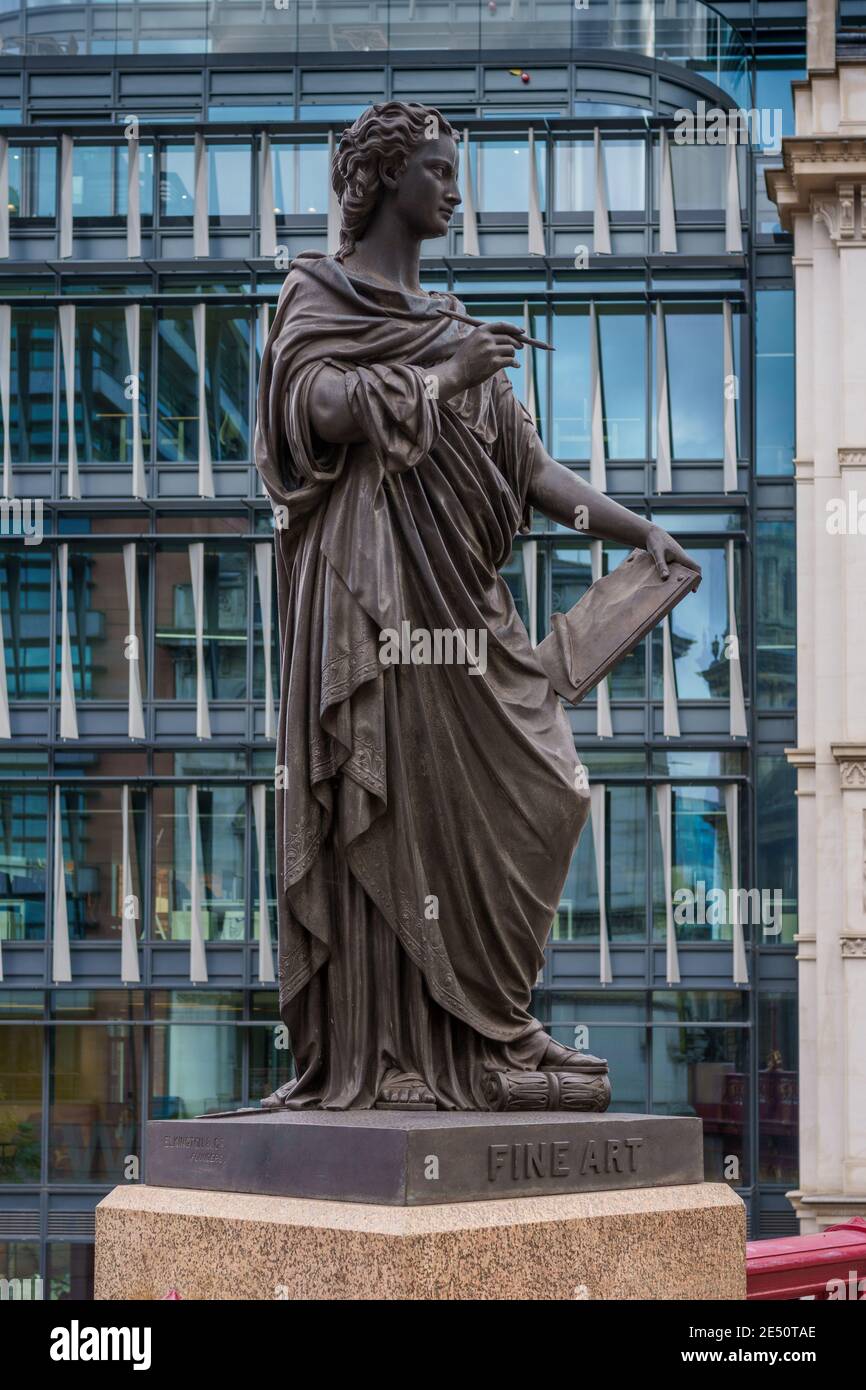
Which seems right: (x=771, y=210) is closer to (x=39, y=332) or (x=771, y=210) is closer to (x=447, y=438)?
(x=39, y=332)

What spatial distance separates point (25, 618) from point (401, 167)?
28.0 m

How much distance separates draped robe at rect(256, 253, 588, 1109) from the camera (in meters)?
6.98

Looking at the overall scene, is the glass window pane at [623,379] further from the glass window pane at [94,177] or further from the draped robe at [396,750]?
the draped robe at [396,750]

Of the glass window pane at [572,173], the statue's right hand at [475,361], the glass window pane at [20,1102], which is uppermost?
the glass window pane at [572,173]

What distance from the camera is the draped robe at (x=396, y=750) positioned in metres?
6.98

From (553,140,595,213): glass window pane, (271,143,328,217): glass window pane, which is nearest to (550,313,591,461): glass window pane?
(553,140,595,213): glass window pane

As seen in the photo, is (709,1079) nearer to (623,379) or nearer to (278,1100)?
(623,379)

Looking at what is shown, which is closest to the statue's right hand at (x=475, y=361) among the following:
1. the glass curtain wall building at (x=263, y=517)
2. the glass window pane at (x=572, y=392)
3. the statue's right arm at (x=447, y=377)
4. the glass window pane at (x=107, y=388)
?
the statue's right arm at (x=447, y=377)

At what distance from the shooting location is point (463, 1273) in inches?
→ 235

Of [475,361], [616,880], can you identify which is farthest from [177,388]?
[475,361]

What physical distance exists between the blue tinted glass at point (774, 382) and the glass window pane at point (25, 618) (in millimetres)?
11288

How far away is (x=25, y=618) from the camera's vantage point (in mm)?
34656

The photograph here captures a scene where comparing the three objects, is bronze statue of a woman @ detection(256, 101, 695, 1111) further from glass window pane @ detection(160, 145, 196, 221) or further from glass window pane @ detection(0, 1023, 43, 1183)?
glass window pane @ detection(160, 145, 196, 221)

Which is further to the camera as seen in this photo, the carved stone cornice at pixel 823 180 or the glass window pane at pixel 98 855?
the glass window pane at pixel 98 855
